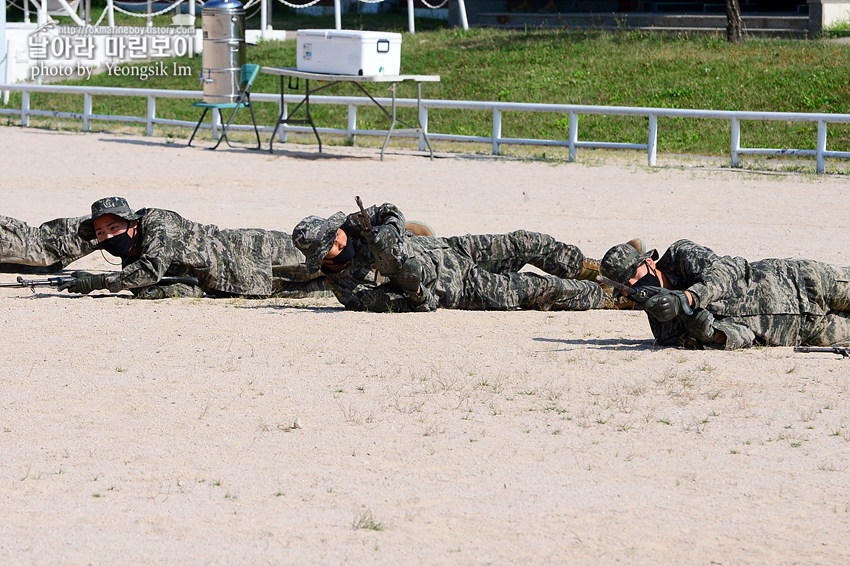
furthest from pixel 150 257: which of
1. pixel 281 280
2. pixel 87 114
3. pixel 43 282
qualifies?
pixel 87 114

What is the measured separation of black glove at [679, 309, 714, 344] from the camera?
7641 millimetres

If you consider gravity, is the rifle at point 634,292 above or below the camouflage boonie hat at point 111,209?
below

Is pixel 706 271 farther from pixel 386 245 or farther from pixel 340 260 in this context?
pixel 340 260

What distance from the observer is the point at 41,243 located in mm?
10523

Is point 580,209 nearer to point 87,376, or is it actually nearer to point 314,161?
point 314,161

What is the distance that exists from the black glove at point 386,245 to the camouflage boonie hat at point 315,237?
353 millimetres

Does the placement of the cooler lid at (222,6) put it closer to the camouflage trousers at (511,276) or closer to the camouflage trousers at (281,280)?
the camouflage trousers at (281,280)

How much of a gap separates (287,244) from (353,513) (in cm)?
535

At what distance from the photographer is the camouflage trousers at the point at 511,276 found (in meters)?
9.38

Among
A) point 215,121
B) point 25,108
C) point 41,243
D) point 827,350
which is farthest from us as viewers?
point 25,108

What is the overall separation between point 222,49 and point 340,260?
1466 centimetres

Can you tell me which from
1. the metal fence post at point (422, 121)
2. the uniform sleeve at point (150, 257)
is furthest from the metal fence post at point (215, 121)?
the uniform sleeve at point (150, 257)

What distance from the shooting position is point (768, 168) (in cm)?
1934

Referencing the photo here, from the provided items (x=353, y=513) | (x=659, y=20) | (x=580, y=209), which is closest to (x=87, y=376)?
(x=353, y=513)
